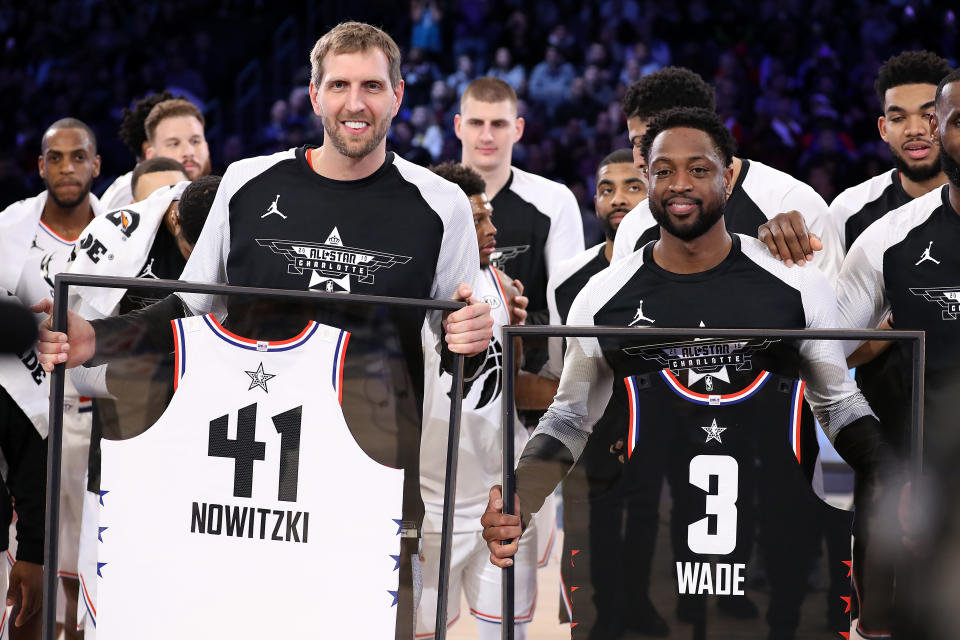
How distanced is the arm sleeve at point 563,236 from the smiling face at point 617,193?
26 cm

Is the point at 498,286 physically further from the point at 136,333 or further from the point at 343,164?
the point at 136,333

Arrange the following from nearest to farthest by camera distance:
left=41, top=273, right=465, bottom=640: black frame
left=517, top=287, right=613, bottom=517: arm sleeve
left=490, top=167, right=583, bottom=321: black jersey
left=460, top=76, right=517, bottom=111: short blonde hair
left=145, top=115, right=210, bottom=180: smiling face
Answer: left=41, top=273, right=465, bottom=640: black frame, left=517, top=287, right=613, bottom=517: arm sleeve, left=490, top=167, right=583, bottom=321: black jersey, left=460, top=76, right=517, bottom=111: short blonde hair, left=145, top=115, right=210, bottom=180: smiling face

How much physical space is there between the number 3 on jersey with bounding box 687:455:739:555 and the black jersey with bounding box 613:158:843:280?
3.65 ft

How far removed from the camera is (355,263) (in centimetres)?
269

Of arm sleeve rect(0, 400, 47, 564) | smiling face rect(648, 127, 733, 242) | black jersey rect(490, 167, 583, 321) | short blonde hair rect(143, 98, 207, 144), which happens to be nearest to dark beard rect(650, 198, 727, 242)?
smiling face rect(648, 127, 733, 242)

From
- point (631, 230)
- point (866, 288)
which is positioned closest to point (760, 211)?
point (631, 230)

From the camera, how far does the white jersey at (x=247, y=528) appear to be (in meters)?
2.41

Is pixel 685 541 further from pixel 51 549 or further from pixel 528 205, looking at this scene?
pixel 528 205

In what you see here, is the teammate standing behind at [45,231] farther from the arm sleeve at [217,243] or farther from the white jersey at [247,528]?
the white jersey at [247,528]

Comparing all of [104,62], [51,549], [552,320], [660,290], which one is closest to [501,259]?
[552,320]

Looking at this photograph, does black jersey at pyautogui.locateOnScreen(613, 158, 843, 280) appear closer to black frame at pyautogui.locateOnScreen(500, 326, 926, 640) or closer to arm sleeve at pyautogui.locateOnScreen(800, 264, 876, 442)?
arm sleeve at pyautogui.locateOnScreen(800, 264, 876, 442)

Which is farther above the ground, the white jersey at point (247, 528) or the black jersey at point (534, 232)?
the black jersey at point (534, 232)

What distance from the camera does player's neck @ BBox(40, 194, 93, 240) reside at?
4.34 m

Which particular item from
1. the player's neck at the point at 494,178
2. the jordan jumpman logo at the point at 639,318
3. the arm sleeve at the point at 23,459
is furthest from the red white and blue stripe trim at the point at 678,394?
the player's neck at the point at 494,178
